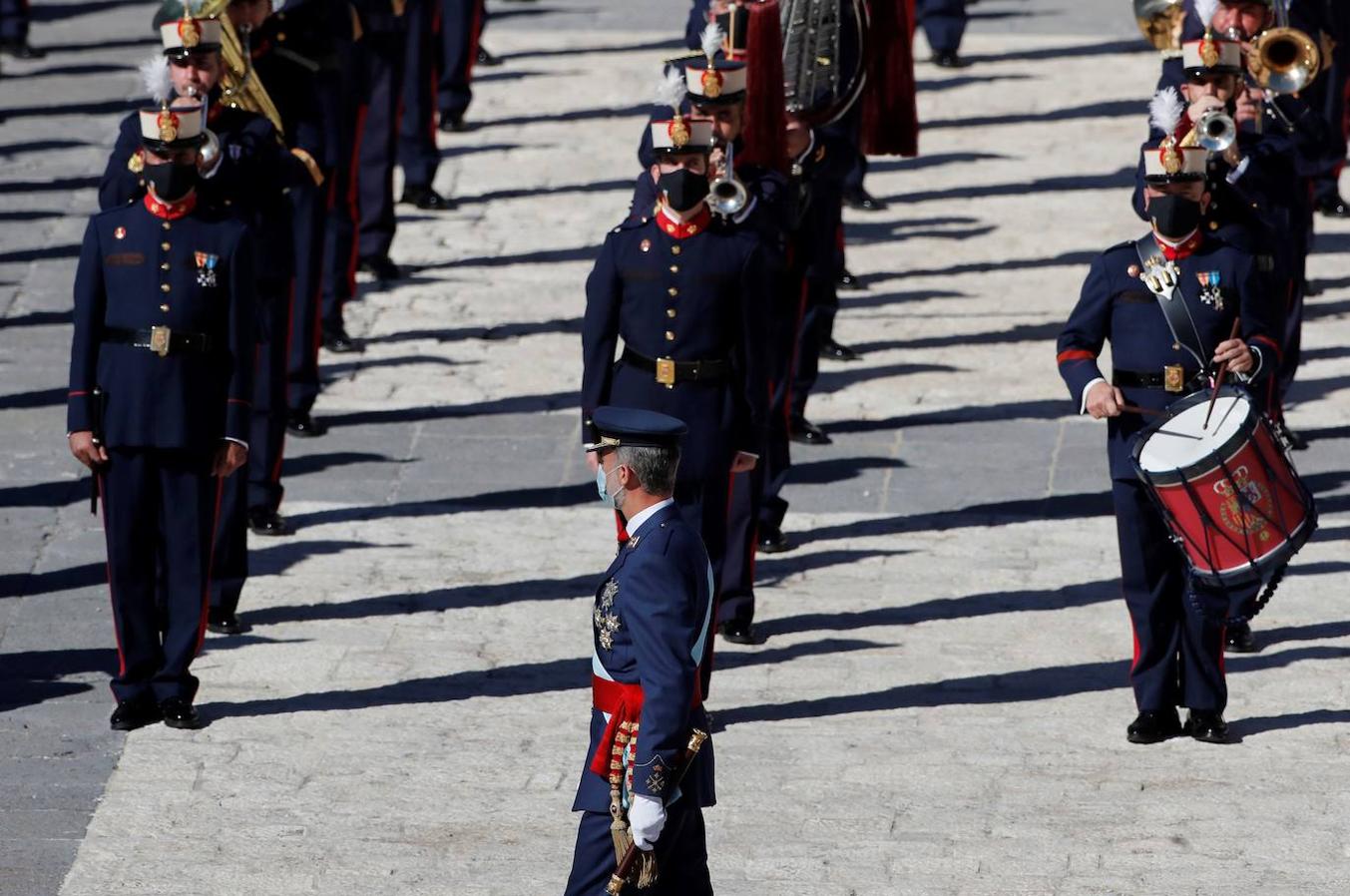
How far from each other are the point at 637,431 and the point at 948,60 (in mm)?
12405

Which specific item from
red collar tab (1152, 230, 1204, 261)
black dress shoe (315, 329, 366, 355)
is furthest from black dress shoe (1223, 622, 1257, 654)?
black dress shoe (315, 329, 366, 355)

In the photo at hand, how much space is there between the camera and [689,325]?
941 cm

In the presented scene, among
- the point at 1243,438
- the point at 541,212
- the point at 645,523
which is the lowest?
the point at 541,212

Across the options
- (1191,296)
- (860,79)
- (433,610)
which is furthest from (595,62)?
(1191,296)

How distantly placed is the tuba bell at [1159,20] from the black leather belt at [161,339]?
18.3 feet

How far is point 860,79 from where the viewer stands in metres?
12.0

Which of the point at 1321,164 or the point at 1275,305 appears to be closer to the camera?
the point at 1275,305

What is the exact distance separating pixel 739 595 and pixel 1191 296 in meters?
2.09

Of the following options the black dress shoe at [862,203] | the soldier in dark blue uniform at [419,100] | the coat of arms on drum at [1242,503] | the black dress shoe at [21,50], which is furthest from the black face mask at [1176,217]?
the black dress shoe at [21,50]

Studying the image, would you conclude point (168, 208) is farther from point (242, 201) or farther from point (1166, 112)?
point (1166, 112)

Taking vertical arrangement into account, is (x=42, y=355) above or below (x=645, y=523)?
below

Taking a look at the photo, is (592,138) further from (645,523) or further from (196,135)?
(645,523)

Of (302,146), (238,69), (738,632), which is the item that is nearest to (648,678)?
(738,632)

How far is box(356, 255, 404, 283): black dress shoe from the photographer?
14867 mm
